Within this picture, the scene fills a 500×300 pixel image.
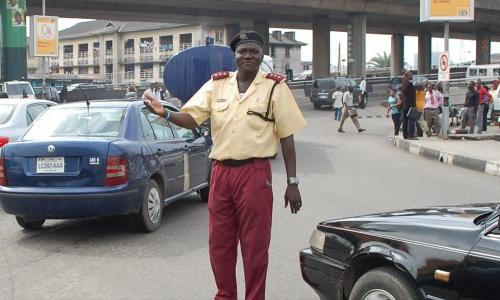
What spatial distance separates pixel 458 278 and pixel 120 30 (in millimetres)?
98821

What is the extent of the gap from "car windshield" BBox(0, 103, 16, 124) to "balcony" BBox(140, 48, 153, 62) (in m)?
87.3

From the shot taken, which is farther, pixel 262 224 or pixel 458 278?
pixel 262 224

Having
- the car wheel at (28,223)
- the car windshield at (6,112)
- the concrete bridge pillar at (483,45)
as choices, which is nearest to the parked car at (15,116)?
the car windshield at (6,112)

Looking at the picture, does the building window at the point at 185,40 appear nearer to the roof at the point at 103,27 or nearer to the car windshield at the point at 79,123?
the roof at the point at 103,27

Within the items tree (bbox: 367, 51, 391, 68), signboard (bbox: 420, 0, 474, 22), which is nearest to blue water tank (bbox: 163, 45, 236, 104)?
signboard (bbox: 420, 0, 474, 22)

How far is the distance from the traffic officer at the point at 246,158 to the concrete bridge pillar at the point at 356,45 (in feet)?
164

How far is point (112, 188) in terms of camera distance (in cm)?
669

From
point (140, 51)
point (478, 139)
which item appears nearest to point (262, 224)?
point (478, 139)

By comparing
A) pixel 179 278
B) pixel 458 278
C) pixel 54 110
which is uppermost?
pixel 54 110

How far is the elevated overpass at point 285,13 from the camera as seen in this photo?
43656 millimetres

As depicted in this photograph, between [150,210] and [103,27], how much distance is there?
3963 inches

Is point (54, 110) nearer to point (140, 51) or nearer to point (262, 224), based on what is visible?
point (262, 224)

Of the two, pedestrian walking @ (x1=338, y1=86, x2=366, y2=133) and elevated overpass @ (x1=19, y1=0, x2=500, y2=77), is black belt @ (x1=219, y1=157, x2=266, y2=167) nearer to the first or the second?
pedestrian walking @ (x1=338, y1=86, x2=366, y2=133)

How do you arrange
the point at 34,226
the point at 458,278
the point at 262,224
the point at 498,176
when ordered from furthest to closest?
the point at 498,176 < the point at 34,226 < the point at 262,224 < the point at 458,278
